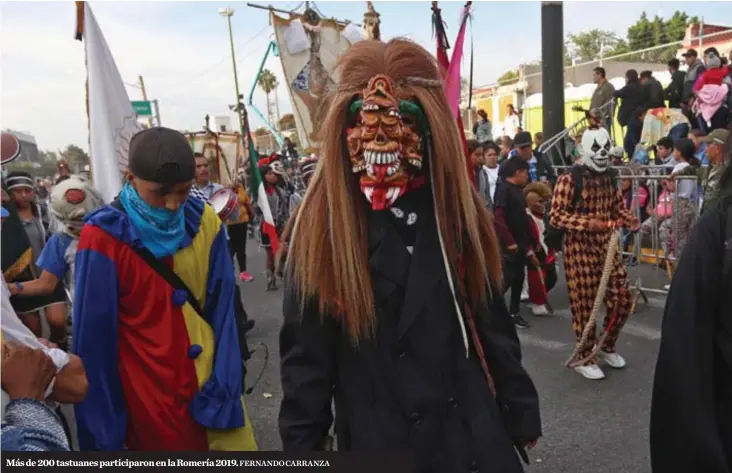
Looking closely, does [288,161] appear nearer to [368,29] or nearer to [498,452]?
[368,29]

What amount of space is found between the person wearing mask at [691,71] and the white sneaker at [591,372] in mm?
8577

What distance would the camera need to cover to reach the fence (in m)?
7.18

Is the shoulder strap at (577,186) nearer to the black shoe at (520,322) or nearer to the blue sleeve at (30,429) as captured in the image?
the black shoe at (520,322)

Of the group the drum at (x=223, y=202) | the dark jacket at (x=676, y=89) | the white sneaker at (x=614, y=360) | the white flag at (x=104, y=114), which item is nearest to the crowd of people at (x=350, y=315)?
the white flag at (x=104, y=114)

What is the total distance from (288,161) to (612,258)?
1047 centimetres

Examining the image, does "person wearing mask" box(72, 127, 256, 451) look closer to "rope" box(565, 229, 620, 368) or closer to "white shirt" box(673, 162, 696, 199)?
"rope" box(565, 229, 620, 368)

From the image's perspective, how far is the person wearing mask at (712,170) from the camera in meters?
1.87

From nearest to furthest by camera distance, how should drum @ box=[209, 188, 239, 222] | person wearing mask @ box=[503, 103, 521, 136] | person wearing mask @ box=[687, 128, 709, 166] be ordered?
1. drum @ box=[209, 188, 239, 222]
2. person wearing mask @ box=[687, 128, 709, 166]
3. person wearing mask @ box=[503, 103, 521, 136]

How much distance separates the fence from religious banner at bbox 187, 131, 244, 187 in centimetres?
732

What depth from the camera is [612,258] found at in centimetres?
489

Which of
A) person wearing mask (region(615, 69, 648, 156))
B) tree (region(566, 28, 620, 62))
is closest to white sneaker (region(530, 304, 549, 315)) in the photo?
person wearing mask (region(615, 69, 648, 156))

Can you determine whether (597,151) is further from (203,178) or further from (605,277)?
(203,178)

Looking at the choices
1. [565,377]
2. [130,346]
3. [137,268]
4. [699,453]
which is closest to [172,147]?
[137,268]

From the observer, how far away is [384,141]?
1868 mm
